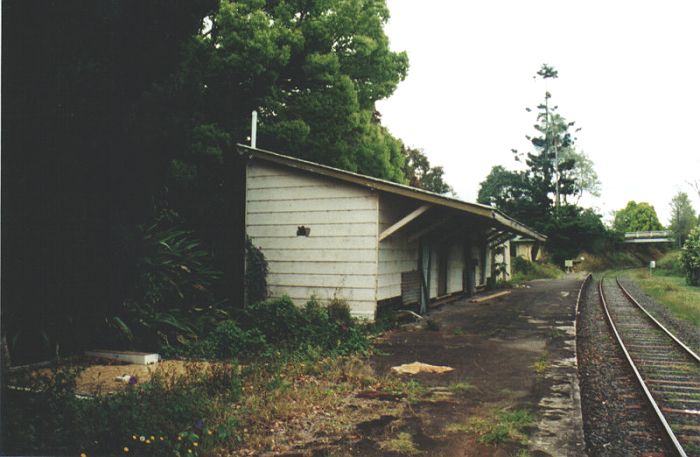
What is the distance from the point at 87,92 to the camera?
647cm

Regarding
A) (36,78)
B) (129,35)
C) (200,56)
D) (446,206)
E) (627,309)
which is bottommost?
(627,309)

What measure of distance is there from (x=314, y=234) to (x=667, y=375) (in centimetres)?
731

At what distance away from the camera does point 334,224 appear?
11.8m

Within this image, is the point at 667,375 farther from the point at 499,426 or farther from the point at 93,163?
the point at 93,163

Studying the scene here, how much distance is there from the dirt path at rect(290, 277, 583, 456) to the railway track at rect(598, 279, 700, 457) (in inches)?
40.1

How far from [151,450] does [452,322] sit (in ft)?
31.1

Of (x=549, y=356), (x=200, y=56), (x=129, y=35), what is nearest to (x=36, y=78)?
(x=129, y=35)

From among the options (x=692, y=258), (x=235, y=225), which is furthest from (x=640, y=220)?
(x=235, y=225)

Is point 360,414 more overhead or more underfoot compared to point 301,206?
more underfoot

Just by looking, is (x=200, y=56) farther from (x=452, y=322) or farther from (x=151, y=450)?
(x=151, y=450)

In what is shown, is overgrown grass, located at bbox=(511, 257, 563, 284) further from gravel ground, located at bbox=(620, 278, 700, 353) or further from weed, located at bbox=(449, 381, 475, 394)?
weed, located at bbox=(449, 381, 475, 394)

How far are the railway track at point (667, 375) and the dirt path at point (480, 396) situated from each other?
1.02 m

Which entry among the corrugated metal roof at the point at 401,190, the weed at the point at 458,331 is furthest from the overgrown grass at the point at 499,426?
the corrugated metal roof at the point at 401,190

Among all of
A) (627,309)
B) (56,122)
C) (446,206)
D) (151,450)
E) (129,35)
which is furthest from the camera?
(627,309)
